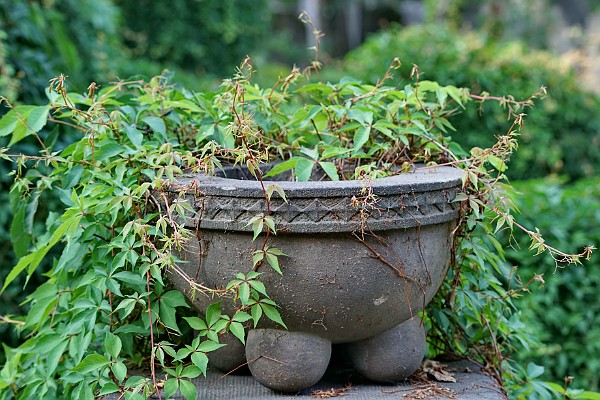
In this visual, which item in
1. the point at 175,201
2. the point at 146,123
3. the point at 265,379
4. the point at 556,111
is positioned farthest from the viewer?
the point at 556,111

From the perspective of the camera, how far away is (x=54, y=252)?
9.61ft

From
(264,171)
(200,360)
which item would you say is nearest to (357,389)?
(200,360)

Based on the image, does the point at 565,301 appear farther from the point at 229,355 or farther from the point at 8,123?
the point at 8,123

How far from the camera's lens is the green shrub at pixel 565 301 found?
11.0 ft

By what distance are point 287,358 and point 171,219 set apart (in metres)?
0.43

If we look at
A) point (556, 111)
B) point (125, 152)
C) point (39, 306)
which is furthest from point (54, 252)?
point (556, 111)

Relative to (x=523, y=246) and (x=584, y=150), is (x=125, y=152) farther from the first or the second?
(x=584, y=150)

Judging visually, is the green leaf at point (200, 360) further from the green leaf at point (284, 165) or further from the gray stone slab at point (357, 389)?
the green leaf at point (284, 165)

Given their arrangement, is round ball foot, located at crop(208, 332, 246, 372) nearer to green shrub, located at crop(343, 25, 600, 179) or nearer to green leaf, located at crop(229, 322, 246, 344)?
green leaf, located at crop(229, 322, 246, 344)

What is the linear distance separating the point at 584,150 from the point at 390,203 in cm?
497

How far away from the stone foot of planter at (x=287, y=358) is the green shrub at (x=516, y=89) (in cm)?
385

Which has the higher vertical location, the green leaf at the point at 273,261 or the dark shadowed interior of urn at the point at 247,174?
the dark shadowed interior of urn at the point at 247,174

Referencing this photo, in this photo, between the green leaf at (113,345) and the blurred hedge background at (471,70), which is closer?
the green leaf at (113,345)

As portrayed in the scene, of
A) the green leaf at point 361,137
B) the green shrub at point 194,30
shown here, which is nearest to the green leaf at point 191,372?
the green leaf at point 361,137
